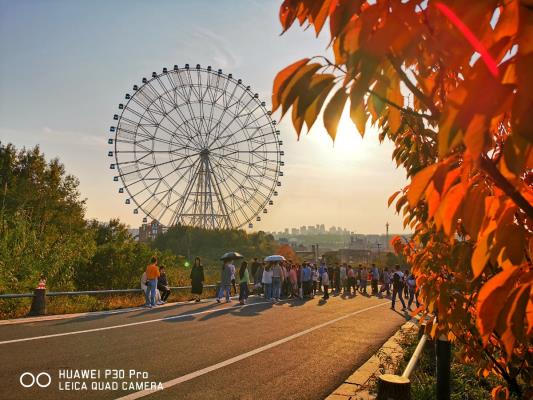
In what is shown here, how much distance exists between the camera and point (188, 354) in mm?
6730

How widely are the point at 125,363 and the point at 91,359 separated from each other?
566 millimetres

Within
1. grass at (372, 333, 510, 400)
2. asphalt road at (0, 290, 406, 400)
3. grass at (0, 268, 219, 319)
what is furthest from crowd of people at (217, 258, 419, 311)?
grass at (372, 333, 510, 400)

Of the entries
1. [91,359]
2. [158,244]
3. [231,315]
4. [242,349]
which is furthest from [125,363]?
[158,244]

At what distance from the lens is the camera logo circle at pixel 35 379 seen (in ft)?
16.6

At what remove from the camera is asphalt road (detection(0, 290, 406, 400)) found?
5.03m

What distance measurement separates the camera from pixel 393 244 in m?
4.03

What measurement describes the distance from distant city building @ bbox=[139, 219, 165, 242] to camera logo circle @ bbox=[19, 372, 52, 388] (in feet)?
108

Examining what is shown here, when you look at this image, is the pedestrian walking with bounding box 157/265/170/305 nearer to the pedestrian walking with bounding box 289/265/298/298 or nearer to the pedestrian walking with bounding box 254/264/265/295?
the pedestrian walking with bounding box 254/264/265/295

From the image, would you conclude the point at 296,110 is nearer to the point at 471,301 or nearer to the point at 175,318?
the point at 471,301

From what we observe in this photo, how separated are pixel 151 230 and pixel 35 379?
44419 millimetres

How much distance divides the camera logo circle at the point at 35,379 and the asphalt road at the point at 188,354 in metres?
0.02

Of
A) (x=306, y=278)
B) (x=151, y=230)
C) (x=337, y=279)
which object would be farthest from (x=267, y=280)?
(x=151, y=230)

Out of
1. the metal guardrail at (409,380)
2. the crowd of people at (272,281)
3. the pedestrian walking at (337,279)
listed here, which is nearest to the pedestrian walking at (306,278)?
the crowd of people at (272,281)

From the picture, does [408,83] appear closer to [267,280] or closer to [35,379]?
[35,379]
